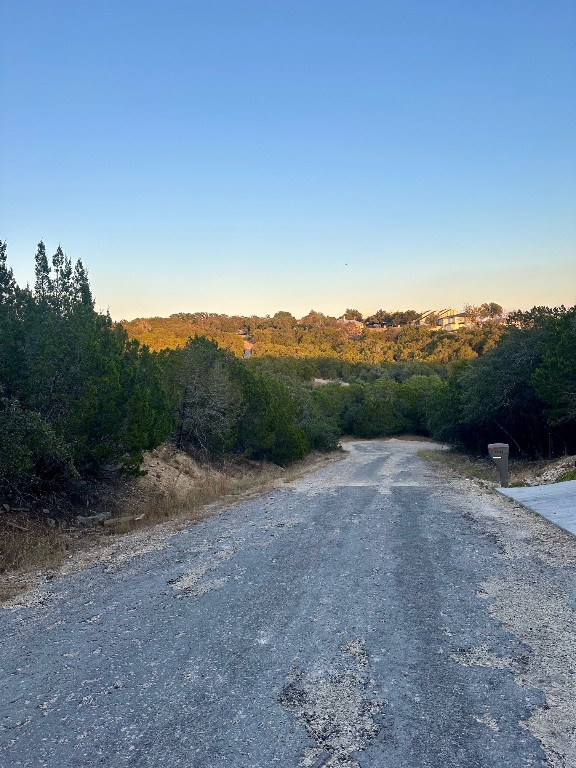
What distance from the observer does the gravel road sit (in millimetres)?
3408

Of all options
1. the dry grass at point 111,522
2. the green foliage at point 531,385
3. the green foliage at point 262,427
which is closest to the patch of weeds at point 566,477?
the dry grass at point 111,522

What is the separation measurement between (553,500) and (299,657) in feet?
28.8

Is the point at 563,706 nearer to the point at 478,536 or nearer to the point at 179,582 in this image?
the point at 179,582

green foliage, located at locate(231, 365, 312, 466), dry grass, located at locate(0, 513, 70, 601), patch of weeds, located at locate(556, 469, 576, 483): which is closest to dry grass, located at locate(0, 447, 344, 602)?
dry grass, located at locate(0, 513, 70, 601)

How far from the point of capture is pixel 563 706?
3.79 metres

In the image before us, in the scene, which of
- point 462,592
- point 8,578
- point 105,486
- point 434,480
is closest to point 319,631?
point 462,592

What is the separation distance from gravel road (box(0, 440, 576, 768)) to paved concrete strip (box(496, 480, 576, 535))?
1.31 m

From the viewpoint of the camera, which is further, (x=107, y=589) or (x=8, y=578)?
(x=8, y=578)

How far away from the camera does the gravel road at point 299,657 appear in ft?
11.2

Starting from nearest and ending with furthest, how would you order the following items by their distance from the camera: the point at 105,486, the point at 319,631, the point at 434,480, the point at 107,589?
1. the point at 319,631
2. the point at 107,589
3. the point at 105,486
4. the point at 434,480

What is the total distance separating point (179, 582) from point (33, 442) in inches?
185

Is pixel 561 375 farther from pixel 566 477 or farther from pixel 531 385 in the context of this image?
pixel 566 477

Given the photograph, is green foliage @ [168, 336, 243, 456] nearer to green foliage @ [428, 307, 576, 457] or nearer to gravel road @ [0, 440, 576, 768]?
green foliage @ [428, 307, 576, 457]

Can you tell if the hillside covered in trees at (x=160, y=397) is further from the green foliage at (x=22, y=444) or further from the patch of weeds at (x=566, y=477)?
the patch of weeds at (x=566, y=477)
